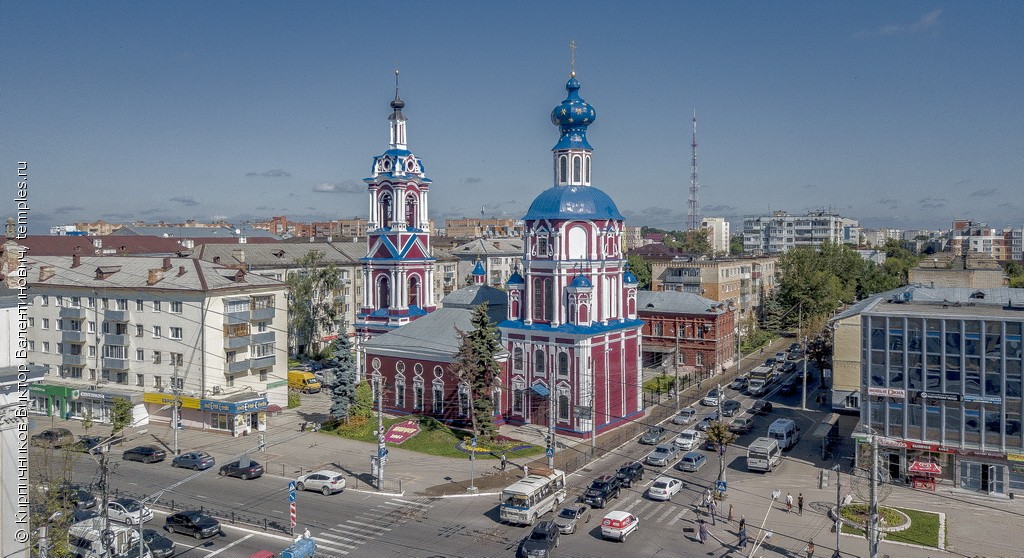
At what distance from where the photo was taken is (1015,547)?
29484 mm

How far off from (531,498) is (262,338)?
25.6m

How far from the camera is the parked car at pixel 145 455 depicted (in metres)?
41.3

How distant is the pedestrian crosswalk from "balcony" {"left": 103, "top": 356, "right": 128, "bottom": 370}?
24.5m

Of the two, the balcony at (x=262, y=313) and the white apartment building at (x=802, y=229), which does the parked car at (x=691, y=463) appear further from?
the white apartment building at (x=802, y=229)

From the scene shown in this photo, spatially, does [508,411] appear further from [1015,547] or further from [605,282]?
[1015,547]

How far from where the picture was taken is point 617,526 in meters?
29.9

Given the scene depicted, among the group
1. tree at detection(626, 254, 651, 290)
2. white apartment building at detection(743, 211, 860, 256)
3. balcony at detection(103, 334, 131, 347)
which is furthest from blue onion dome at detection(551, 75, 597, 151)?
white apartment building at detection(743, 211, 860, 256)

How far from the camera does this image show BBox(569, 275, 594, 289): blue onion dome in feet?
149

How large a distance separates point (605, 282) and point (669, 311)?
2209 cm

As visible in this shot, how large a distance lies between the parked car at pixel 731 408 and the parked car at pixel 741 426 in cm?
375

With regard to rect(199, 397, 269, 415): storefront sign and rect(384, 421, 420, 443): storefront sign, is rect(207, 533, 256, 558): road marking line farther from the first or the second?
rect(199, 397, 269, 415): storefront sign

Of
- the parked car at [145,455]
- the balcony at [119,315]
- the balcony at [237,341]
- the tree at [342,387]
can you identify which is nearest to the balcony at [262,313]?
the balcony at [237,341]

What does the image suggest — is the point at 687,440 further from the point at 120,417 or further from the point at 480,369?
the point at 120,417

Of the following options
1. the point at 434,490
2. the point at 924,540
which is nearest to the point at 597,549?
the point at 434,490
